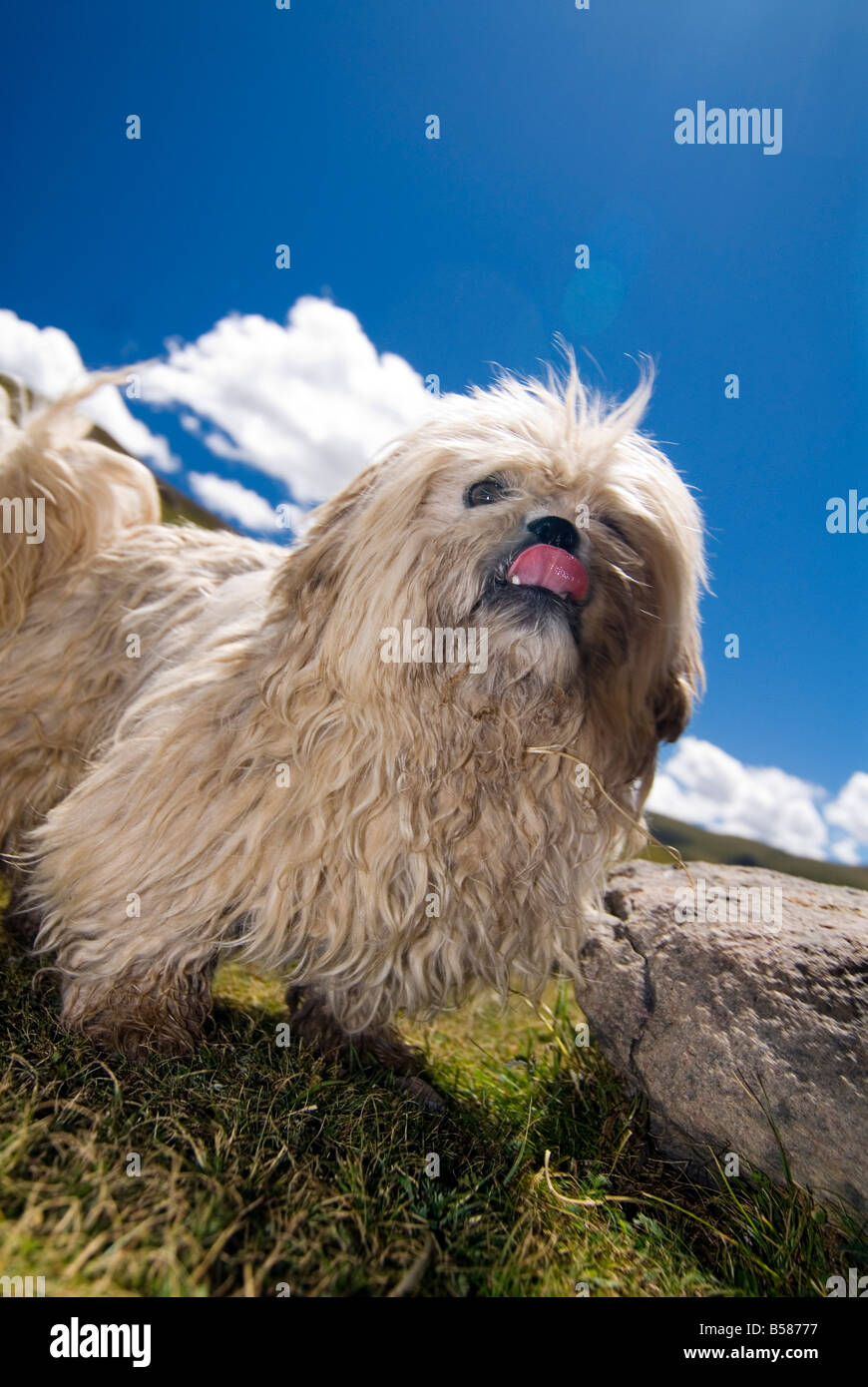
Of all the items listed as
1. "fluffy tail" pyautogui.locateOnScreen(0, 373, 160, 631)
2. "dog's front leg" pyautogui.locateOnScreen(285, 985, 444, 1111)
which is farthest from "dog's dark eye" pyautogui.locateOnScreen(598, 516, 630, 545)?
"fluffy tail" pyautogui.locateOnScreen(0, 373, 160, 631)

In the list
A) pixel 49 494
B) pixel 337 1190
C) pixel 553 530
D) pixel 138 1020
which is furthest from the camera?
pixel 49 494

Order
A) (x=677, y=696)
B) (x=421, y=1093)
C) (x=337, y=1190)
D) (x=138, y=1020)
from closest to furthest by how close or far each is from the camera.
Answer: (x=337, y=1190), (x=138, y=1020), (x=677, y=696), (x=421, y=1093)

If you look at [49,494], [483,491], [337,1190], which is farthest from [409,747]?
[49,494]

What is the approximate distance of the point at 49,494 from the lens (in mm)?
3742

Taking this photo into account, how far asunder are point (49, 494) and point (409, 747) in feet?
7.00

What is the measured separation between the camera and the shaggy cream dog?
8.14ft

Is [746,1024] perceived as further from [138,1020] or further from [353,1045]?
[138,1020]

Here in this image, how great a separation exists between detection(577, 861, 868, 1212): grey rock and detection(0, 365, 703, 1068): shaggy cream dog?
0.33 metres

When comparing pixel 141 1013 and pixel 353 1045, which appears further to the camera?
pixel 353 1045

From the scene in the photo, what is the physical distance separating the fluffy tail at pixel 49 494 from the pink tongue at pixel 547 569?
6.91 ft

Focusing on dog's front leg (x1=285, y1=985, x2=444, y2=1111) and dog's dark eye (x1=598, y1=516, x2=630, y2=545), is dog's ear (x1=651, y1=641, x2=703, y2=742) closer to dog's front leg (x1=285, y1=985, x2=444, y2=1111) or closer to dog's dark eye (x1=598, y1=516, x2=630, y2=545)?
dog's dark eye (x1=598, y1=516, x2=630, y2=545)

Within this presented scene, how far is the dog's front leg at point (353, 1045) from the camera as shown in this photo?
3057mm
